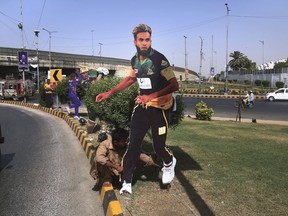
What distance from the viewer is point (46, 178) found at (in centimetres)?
638

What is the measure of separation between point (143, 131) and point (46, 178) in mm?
2470

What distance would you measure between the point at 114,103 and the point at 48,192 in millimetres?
→ 1854

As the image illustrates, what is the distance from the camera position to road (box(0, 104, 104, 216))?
4874 mm

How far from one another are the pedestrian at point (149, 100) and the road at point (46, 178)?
84cm

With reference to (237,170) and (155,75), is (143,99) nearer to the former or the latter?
(155,75)

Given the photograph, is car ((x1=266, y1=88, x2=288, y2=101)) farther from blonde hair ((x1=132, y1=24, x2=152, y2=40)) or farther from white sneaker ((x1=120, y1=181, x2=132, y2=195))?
white sneaker ((x1=120, y1=181, x2=132, y2=195))

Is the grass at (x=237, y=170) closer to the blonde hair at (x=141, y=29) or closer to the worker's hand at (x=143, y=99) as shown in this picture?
the worker's hand at (x=143, y=99)

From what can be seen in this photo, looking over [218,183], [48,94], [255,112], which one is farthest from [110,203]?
[255,112]

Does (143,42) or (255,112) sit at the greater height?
(143,42)

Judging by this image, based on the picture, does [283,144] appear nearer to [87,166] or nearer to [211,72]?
[87,166]

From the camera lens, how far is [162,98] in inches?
194

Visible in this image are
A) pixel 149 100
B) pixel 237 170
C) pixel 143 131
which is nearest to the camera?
pixel 149 100

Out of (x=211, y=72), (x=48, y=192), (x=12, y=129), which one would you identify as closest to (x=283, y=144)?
(x=48, y=192)

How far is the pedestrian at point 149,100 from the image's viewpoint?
4.92 m
